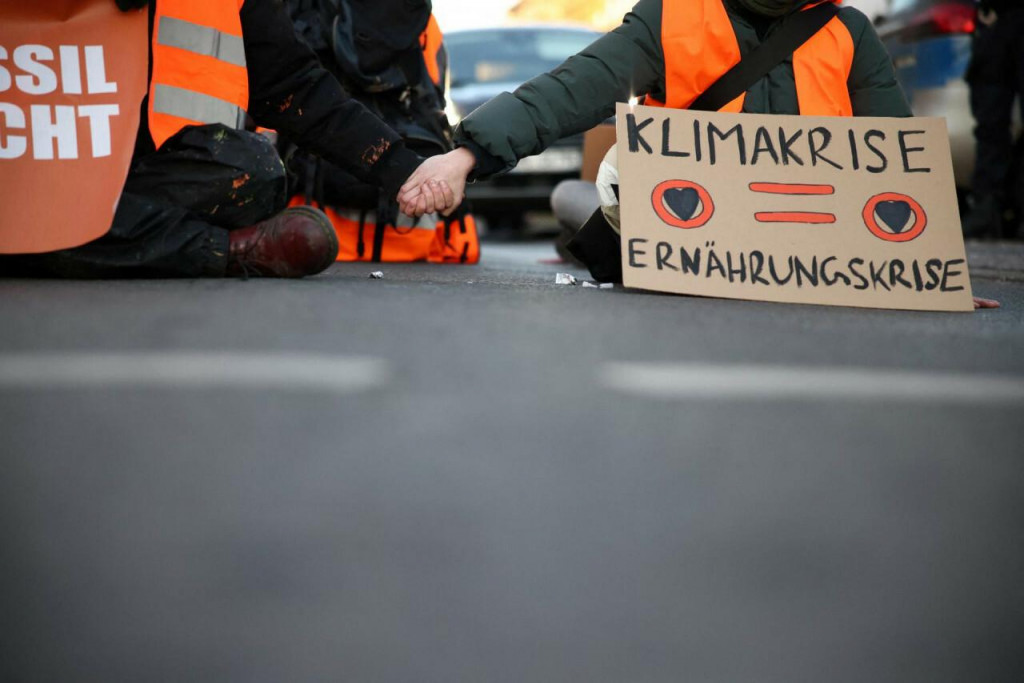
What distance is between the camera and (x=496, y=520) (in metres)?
1.08

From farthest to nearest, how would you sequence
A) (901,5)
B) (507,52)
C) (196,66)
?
(507,52), (901,5), (196,66)

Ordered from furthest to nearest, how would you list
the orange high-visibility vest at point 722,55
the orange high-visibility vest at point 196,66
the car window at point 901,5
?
the car window at point 901,5 < the orange high-visibility vest at point 722,55 < the orange high-visibility vest at point 196,66

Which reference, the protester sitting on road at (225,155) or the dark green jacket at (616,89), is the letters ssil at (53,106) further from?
the dark green jacket at (616,89)

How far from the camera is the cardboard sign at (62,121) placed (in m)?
1.96

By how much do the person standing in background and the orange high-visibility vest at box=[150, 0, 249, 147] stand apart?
4049 millimetres

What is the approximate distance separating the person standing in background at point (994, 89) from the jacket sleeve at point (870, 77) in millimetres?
3066

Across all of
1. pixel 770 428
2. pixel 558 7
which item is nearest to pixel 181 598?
pixel 770 428

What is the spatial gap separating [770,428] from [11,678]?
830 mm

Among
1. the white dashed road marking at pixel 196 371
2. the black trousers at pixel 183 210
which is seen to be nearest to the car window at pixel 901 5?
the black trousers at pixel 183 210

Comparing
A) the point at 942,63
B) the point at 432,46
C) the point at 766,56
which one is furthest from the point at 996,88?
the point at 766,56

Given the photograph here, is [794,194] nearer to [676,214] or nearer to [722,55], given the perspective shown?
[676,214]

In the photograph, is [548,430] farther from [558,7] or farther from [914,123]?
[558,7]

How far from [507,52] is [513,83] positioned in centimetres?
35

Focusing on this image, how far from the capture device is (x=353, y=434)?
3.72 ft
